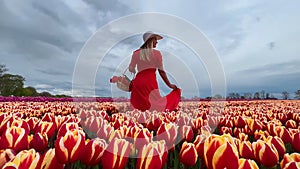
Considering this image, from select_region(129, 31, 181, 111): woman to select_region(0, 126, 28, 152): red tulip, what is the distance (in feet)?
22.0

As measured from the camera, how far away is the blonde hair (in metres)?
8.84

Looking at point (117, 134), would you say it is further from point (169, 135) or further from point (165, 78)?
point (165, 78)

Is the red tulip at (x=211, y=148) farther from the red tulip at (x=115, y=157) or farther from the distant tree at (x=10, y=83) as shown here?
the distant tree at (x=10, y=83)

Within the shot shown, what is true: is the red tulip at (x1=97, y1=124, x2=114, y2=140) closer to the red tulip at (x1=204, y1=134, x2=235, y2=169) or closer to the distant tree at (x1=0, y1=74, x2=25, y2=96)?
the red tulip at (x1=204, y1=134, x2=235, y2=169)

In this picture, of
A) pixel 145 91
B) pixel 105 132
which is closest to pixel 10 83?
pixel 145 91

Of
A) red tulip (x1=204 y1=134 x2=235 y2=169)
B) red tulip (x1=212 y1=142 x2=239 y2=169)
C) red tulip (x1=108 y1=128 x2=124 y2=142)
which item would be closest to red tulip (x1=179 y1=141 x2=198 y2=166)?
red tulip (x1=204 y1=134 x2=235 y2=169)

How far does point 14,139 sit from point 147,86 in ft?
25.3

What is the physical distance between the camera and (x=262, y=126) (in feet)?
10.9

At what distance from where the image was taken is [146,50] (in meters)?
8.95

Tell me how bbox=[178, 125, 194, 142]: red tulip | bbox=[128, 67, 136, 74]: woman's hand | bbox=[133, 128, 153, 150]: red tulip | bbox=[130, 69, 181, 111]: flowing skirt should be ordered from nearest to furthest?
bbox=[133, 128, 153, 150]: red tulip < bbox=[178, 125, 194, 142]: red tulip < bbox=[128, 67, 136, 74]: woman's hand < bbox=[130, 69, 181, 111]: flowing skirt

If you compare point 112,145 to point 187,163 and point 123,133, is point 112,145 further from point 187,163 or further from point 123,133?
point 123,133

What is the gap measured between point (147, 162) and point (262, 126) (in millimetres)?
2437

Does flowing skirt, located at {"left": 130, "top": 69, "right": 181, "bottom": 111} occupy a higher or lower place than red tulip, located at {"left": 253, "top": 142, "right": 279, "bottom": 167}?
higher

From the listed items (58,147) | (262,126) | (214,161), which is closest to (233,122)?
(262,126)
